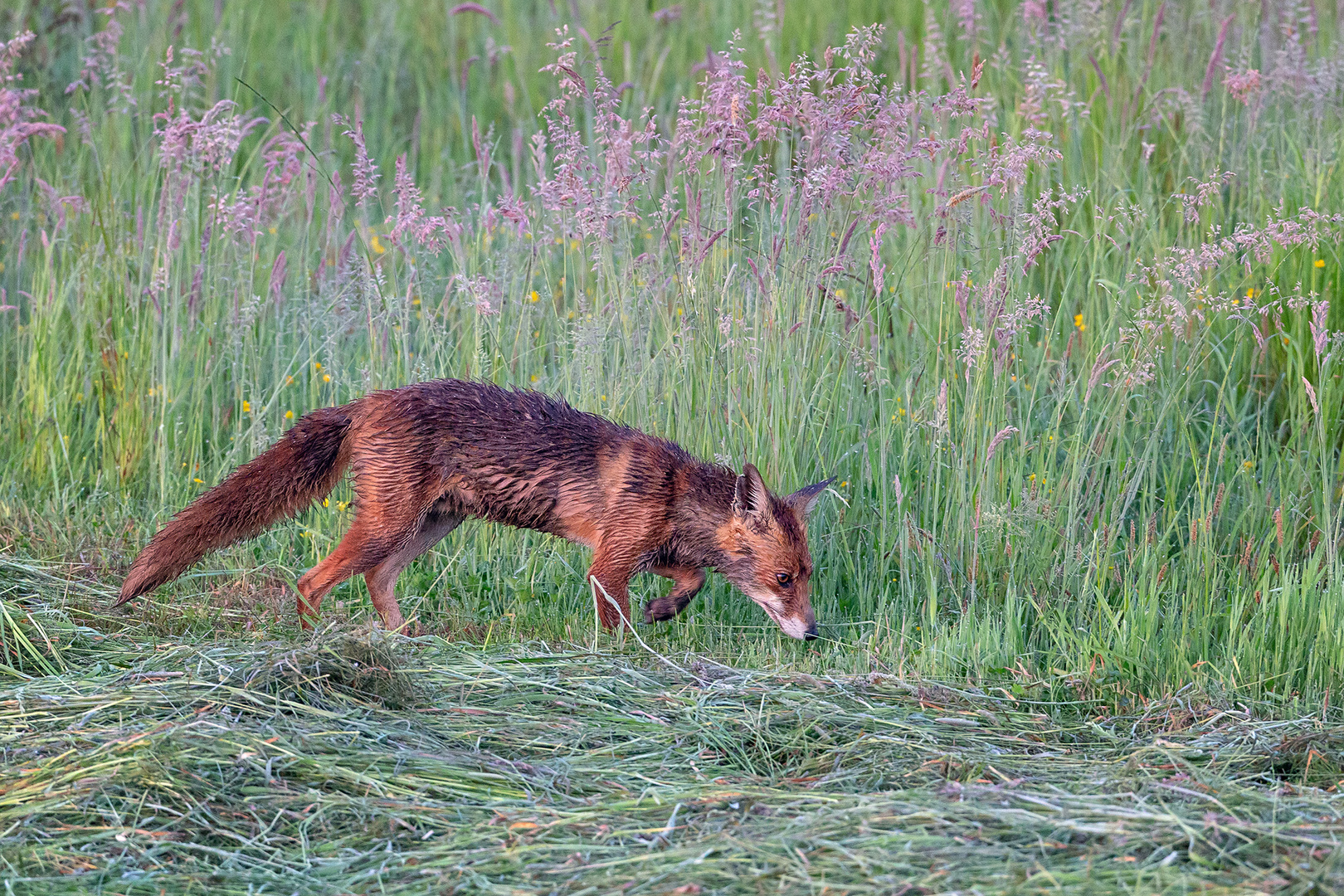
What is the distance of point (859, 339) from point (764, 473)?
89 centimetres

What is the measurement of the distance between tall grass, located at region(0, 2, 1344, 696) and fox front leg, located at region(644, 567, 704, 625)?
0.68 ft

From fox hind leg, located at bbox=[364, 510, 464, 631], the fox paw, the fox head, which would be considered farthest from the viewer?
fox hind leg, located at bbox=[364, 510, 464, 631]

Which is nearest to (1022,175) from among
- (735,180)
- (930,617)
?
(735,180)

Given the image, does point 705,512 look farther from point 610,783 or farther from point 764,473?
point 610,783

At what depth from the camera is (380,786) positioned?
11.9 ft

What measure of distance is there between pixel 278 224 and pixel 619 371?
2459 mm

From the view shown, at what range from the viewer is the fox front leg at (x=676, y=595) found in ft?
19.5

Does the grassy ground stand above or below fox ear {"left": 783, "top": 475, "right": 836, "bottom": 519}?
below

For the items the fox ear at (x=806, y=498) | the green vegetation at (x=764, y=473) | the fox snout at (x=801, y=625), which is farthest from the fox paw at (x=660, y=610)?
the fox ear at (x=806, y=498)

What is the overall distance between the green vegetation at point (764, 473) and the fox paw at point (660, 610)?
14cm

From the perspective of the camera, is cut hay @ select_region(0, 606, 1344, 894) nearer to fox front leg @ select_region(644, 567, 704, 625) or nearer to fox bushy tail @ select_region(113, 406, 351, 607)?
fox bushy tail @ select_region(113, 406, 351, 607)

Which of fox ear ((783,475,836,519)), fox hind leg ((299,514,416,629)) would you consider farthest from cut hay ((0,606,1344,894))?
fox ear ((783,475,836,519))

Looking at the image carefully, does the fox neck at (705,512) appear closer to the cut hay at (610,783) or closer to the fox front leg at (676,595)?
the fox front leg at (676,595)

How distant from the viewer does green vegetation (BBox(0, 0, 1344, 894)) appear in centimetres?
343
